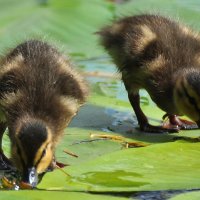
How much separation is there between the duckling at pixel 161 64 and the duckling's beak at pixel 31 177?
1044 millimetres

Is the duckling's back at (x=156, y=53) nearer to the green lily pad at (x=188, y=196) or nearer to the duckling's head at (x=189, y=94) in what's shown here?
the duckling's head at (x=189, y=94)

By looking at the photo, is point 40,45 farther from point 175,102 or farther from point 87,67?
point 87,67

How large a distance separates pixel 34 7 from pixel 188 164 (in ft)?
9.69

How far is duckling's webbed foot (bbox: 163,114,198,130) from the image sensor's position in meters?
3.89

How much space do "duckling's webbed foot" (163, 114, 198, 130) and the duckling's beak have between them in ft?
3.81

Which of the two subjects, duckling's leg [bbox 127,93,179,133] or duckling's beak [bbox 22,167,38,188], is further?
duckling's leg [bbox 127,93,179,133]

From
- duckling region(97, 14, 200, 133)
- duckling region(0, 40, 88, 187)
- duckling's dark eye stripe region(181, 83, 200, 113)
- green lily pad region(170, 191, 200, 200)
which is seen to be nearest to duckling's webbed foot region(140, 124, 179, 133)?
duckling region(97, 14, 200, 133)

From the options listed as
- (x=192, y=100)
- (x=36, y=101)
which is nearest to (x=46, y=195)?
(x=36, y=101)

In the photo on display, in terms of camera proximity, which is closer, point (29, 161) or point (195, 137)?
point (29, 161)

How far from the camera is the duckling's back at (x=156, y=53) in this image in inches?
153

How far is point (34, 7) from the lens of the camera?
5.71 metres

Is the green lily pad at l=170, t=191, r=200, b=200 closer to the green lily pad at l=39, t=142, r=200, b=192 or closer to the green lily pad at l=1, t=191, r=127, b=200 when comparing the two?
the green lily pad at l=39, t=142, r=200, b=192

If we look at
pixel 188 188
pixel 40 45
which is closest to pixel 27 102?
pixel 40 45

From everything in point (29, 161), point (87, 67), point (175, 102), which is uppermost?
point (29, 161)
